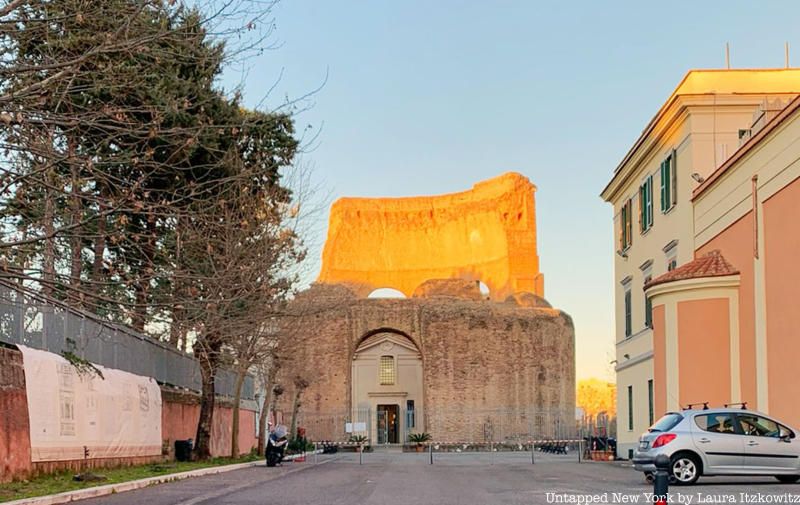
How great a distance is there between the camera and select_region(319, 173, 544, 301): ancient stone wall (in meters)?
78.9

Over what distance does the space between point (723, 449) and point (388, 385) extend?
47143 mm

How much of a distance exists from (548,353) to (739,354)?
39983 millimetres

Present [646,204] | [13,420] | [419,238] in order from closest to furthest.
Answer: [13,420], [646,204], [419,238]

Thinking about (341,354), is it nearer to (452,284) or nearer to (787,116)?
(452,284)

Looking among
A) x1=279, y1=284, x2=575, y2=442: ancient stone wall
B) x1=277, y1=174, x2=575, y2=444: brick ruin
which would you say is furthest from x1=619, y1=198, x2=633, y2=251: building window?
x1=279, y1=284, x2=575, y2=442: ancient stone wall

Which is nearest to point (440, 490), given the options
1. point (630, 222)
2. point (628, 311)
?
point (628, 311)

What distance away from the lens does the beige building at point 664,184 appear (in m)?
26.1

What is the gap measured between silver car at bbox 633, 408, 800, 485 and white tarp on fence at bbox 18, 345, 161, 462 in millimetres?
10521

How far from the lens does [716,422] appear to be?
17.5 meters

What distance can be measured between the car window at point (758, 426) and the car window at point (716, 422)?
0.19m

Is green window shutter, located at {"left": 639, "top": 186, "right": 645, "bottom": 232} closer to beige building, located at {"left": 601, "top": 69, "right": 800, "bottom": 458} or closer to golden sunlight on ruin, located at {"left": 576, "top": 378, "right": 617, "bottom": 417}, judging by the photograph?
beige building, located at {"left": 601, "top": 69, "right": 800, "bottom": 458}

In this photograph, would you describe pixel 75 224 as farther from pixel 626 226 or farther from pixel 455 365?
pixel 455 365

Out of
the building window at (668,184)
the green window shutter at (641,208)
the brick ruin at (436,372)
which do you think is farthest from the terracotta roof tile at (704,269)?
the brick ruin at (436,372)

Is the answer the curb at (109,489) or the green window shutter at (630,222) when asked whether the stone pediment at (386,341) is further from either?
the curb at (109,489)
